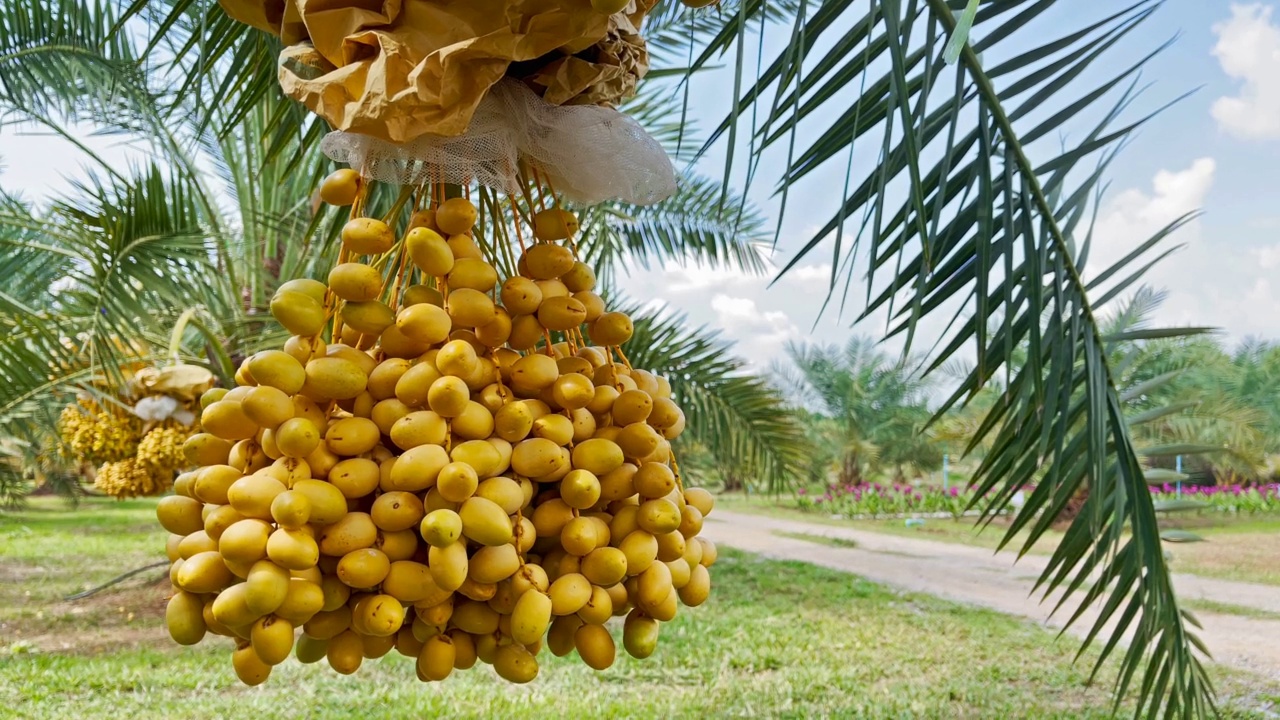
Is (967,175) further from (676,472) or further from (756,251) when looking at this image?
(756,251)

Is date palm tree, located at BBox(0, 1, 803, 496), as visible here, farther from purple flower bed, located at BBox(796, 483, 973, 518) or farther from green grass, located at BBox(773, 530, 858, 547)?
purple flower bed, located at BBox(796, 483, 973, 518)

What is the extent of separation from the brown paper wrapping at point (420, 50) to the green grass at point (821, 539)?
9.13 metres

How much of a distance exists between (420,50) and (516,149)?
171mm

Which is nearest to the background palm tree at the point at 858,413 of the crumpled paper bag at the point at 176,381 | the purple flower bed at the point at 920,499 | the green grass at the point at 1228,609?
the purple flower bed at the point at 920,499

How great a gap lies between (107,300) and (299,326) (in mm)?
2475

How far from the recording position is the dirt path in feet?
16.5

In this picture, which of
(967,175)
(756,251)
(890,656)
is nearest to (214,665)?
(890,656)

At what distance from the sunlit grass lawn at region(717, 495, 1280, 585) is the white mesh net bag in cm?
436

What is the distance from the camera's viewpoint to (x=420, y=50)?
696 mm

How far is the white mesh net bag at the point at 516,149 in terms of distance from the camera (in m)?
0.80

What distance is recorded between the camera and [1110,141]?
4.55 feet

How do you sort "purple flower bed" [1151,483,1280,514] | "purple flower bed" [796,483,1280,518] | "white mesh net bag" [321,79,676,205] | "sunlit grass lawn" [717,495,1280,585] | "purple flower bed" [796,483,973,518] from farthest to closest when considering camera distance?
"purple flower bed" [796,483,973,518]
"purple flower bed" [796,483,1280,518]
"purple flower bed" [1151,483,1280,514]
"sunlit grass lawn" [717,495,1280,585]
"white mesh net bag" [321,79,676,205]

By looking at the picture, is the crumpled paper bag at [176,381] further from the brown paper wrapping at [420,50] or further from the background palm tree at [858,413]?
the background palm tree at [858,413]

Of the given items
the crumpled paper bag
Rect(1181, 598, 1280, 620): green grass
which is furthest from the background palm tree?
the crumpled paper bag
